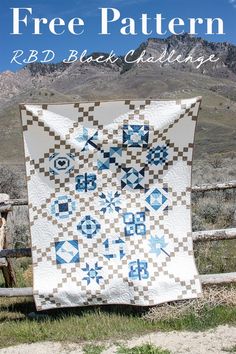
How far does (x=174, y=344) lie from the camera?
5.30m

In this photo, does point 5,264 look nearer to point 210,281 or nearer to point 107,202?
point 107,202

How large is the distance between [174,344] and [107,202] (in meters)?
1.61

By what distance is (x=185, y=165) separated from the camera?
6.13m

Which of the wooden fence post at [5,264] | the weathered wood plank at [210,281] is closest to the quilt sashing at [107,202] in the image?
the weathered wood plank at [210,281]

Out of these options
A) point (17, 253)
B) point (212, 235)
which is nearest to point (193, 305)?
point (212, 235)

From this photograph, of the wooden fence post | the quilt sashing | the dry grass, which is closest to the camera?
the dry grass

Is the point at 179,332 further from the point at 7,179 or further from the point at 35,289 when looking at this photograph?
the point at 7,179

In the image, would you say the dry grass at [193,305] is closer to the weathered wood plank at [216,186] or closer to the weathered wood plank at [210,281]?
the weathered wood plank at [210,281]

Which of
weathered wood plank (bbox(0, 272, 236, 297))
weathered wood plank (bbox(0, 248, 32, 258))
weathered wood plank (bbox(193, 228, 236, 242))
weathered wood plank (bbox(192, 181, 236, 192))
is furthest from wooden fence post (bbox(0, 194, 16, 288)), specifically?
weathered wood plank (bbox(192, 181, 236, 192))

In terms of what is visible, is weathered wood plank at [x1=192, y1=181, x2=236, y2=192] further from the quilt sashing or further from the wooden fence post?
the wooden fence post

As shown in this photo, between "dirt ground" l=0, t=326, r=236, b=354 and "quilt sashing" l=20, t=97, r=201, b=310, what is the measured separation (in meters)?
0.52

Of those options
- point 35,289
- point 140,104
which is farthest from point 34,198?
point 140,104

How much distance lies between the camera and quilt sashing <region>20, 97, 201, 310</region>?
5.95m

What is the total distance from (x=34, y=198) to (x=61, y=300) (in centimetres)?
110
